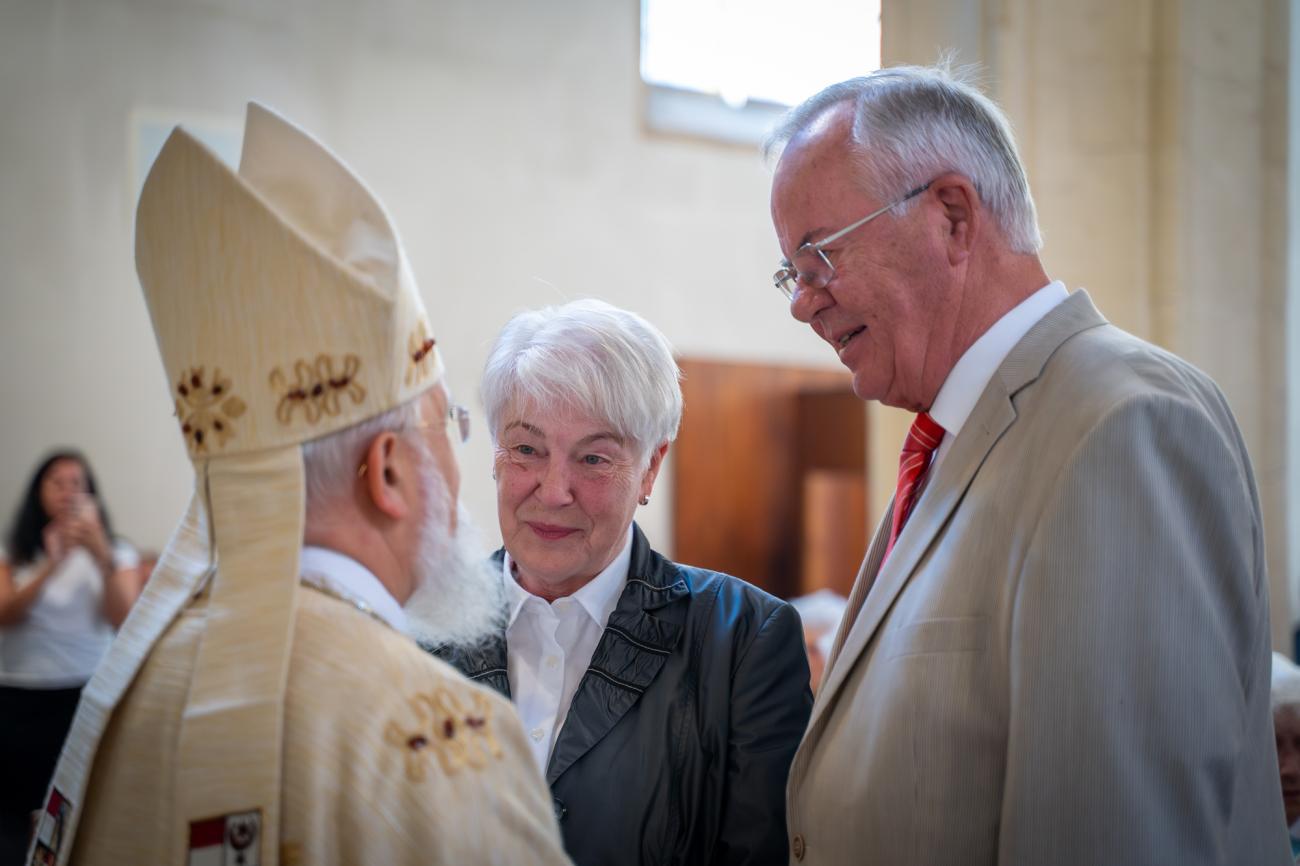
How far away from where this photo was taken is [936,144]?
1.93 meters

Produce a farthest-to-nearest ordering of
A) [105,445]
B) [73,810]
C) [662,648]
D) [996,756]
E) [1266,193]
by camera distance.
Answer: [105,445] < [1266,193] < [662,648] < [996,756] < [73,810]

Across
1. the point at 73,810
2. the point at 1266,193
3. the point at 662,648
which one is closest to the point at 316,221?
the point at 73,810

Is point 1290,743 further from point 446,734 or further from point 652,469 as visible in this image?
point 446,734

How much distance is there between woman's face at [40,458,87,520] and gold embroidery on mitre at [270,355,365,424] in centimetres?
540

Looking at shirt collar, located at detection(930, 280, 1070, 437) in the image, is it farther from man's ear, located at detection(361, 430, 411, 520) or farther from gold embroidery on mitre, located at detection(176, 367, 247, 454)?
gold embroidery on mitre, located at detection(176, 367, 247, 454)

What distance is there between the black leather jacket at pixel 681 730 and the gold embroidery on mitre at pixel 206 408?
2.99ft

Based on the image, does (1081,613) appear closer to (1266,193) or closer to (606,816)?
(606,816)

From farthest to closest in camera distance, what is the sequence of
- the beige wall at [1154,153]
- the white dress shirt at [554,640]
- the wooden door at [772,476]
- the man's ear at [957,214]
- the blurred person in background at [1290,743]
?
1. the wooden door at [772,476]
2. the beige wall at [1154,153]
3. the blurred person in background at [1290,743]
4. the white dress shirt at [554,640]
5. the man's ear at [957,214]

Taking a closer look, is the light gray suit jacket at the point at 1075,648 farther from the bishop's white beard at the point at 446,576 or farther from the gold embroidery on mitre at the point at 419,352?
the gold embroidery on mitre at the point at 419,352

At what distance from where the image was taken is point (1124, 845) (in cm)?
149

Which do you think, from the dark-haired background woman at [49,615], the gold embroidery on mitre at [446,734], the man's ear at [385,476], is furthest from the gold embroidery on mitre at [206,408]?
the dark-haired background woman at [49,615]

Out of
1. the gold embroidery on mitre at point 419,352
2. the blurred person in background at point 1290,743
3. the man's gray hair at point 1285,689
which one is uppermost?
the gold embroidery on mitre at point 419,352

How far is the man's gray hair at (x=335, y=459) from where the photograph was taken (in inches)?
58.7

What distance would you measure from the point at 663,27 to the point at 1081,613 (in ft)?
31.7
